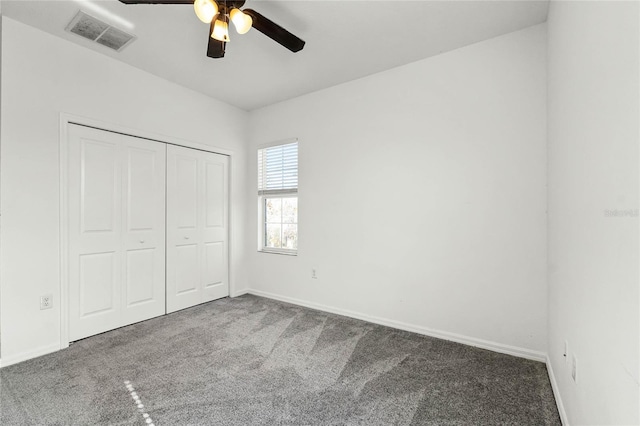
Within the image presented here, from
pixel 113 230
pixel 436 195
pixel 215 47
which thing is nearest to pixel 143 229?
pixel 113 230

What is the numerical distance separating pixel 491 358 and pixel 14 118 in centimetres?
425

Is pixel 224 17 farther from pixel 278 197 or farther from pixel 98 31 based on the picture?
pixel 278 197

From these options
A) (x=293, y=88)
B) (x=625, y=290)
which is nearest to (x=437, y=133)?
(x=293, y=88)

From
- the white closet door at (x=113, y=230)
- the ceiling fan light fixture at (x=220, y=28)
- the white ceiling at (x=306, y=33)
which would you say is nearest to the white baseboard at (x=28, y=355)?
the white closet door at (x=113, y=230)

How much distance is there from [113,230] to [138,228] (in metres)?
0.24

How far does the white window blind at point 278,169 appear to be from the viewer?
3943 mm

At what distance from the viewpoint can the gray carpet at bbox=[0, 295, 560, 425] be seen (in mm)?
1713

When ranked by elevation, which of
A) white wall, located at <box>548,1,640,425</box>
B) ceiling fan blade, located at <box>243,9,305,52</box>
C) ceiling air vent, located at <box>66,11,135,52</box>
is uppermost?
ceiling air vent, located at <box>66,11,135,52</box>

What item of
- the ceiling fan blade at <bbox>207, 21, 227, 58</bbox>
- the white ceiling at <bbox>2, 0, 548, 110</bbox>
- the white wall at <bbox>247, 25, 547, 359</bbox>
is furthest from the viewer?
the white wall at <bbox>247, 25, 547, 359</bbox>

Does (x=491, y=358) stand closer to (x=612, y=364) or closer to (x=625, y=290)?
(x=612, y=364)

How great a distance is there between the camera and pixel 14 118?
234 cm

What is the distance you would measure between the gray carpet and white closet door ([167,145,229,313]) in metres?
Result: 0.76

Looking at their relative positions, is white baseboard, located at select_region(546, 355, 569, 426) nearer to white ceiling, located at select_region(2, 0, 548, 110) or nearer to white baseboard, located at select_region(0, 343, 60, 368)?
white ceiling, located at select_region(2, 0, 548, 110)

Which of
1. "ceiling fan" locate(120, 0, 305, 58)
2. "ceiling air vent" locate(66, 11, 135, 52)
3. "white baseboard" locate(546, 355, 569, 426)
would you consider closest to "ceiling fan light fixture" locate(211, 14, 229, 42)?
"ceiling fan" locate(120, 0, 305, 58)
